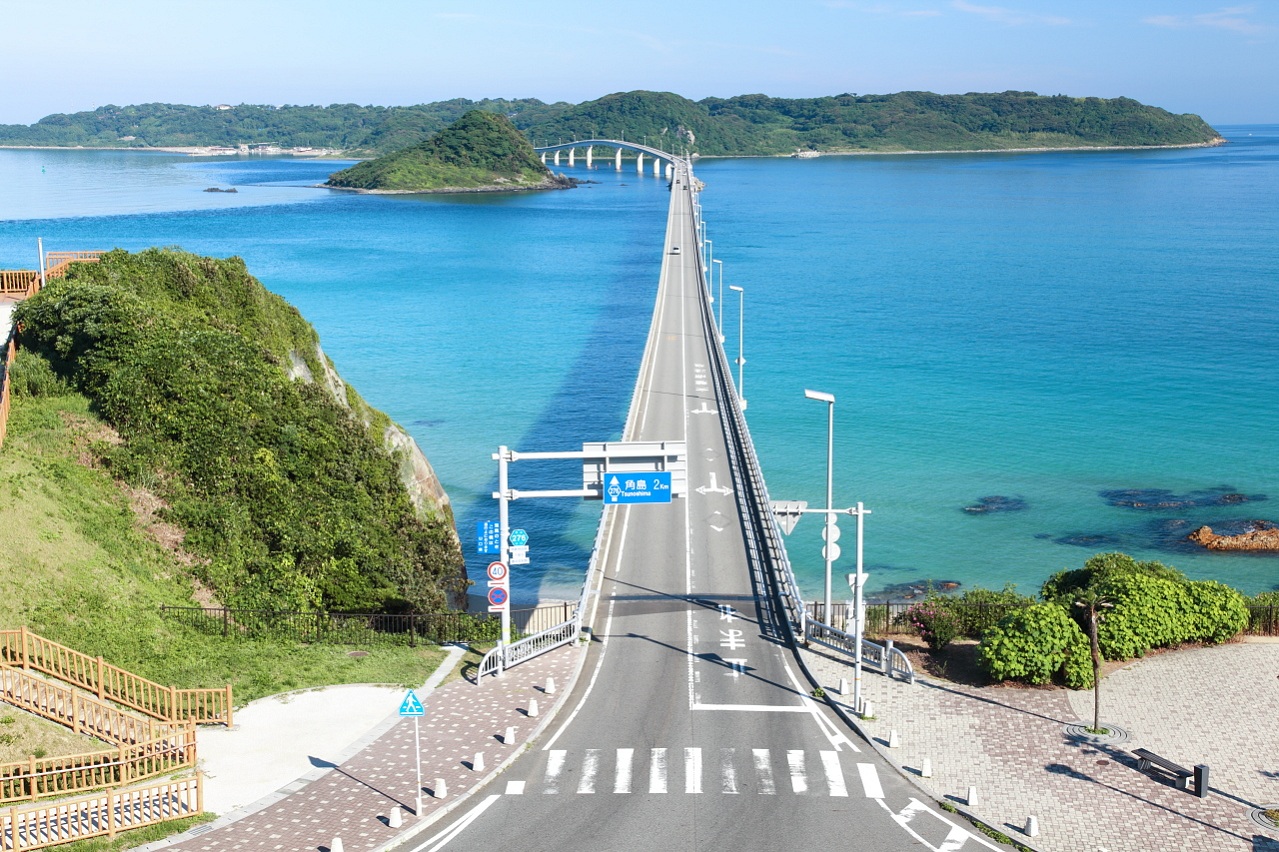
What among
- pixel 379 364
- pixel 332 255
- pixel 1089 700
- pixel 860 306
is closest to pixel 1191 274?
pixel 860 306

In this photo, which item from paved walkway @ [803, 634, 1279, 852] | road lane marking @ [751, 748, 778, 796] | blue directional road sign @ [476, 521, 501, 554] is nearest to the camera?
paved walkway @ [803, 634, 1279, 852]

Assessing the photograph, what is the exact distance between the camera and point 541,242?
573ft

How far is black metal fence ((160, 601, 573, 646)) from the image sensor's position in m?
30.7

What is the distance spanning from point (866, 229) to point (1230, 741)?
160017mm

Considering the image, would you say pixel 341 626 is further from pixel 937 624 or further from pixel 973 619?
pixel 973 619

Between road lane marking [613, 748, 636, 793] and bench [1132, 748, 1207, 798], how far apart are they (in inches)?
427

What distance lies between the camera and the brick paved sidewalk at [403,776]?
21.1m

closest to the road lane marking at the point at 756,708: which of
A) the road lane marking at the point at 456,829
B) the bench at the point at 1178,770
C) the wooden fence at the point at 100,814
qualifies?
the road lane marking at the point at 456,829

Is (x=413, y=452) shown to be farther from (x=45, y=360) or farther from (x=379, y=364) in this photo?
(x=379, y=364)

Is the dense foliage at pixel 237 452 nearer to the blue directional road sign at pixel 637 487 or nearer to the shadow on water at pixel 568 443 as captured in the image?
the shadow on water at pixel 568 443

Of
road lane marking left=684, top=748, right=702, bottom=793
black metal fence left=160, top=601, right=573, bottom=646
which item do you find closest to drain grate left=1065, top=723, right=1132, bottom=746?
road lane marking left=684, top=748, right=702, bottom=793

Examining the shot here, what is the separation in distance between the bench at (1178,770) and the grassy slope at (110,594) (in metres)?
17.1

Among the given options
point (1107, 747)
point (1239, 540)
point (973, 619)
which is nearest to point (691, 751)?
point (1107, 747)

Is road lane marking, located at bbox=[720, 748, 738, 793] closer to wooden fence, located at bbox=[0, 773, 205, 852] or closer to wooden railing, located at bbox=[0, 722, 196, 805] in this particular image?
wooden fence, located at bbox=[0, 773, 205, 852]
